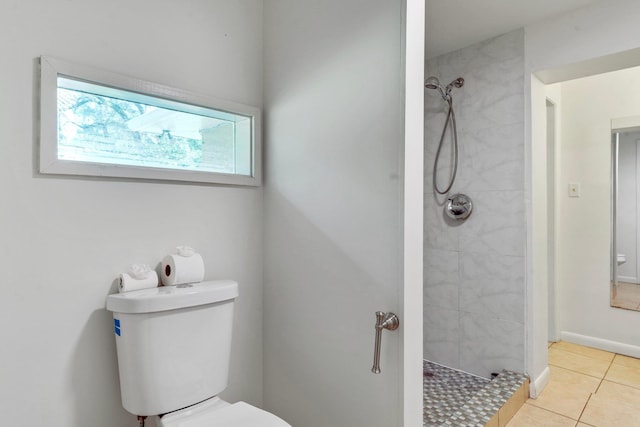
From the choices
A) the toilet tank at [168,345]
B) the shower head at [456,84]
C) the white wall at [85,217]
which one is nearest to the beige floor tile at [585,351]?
the shower head at [456,84]

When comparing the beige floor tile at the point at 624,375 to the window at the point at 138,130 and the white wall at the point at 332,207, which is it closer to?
the white wall at the point at 332,207

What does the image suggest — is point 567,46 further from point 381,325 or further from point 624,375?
point 624,375

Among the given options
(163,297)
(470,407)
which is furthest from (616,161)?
(163,297)

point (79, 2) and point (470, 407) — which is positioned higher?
point (79, 2)

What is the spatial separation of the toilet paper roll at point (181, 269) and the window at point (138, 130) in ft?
1.06

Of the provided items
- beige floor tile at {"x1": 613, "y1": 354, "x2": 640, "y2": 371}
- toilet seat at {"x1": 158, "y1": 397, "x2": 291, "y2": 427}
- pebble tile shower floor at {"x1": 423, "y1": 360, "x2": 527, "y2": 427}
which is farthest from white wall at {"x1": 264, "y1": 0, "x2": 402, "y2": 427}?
beige floor tile at {"x1": 613, "y1": 354, "x2": 640, "y2": 371}

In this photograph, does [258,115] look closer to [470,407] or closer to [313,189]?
[313,189]

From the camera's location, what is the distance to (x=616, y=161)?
281cm

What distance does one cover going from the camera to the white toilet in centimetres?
116

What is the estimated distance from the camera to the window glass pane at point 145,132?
1.21 metres

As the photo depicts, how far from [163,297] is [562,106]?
11.1 feet

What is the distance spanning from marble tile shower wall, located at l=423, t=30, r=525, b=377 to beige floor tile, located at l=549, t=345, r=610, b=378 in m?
0.73

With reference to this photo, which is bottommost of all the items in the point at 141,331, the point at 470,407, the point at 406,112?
the point at 470,407

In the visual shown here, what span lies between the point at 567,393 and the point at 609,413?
0.24 m
